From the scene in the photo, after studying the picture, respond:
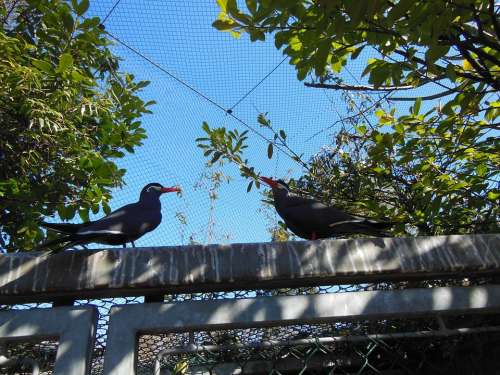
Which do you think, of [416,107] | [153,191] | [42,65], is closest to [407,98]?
[416,107]

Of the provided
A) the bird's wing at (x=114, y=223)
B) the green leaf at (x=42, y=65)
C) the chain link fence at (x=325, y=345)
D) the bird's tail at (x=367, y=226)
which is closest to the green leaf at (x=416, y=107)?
the bird's tail at (x=367, y=226)

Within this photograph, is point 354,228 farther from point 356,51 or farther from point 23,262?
point 23,262

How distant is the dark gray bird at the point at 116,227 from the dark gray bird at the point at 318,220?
0.74 m

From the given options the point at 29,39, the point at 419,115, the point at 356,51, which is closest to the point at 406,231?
the point at 419,115

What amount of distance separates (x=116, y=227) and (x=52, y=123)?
1.39 meters

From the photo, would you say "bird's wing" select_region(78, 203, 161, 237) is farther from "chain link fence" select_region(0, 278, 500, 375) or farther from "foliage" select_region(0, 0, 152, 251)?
"foliage" select_region(0, 0, 152, 251)

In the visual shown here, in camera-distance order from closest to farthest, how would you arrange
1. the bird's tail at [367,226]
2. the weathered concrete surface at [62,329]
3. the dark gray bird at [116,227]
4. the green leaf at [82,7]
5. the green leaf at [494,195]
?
the weathered concrete surface at [62,329] → the dark gray bird at [116,227] → the bird's tail at [367,226] → the green leaf at [82,7] → the green leaf at [494,195]

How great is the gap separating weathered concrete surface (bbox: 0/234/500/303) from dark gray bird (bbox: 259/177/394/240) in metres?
0.67

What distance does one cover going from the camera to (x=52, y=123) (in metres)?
2.62

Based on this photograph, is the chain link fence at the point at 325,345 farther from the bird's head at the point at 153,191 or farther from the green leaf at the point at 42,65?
the green leaf at the point at 42,65

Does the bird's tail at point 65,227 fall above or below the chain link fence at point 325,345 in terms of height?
above

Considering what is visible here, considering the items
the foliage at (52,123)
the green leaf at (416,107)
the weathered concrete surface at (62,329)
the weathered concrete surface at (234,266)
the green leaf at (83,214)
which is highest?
the foliage at (52,123)

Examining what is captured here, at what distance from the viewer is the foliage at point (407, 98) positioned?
55.3 inches

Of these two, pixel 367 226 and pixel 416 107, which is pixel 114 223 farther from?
pixel 416 107
